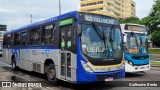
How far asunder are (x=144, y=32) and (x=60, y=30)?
6.00 metres

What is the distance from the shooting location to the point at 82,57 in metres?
9.56

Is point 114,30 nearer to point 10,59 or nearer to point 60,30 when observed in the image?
point 60,30

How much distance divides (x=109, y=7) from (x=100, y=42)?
112641mm

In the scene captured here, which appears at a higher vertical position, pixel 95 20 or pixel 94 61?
pixel 95 20

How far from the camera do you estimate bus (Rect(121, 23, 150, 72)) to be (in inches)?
554

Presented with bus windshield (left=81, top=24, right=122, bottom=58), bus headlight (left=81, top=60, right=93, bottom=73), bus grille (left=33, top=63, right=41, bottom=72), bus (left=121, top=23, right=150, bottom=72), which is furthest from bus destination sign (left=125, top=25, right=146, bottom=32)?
bus headlight (left=81, top=60, right=93, bottom=73)

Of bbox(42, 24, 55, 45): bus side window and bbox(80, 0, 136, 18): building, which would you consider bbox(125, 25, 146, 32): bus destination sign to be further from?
bbox(80, 0, 136, 18): building

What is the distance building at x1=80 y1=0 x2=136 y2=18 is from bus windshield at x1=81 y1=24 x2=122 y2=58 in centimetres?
9771

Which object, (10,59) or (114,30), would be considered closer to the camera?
(114,30)

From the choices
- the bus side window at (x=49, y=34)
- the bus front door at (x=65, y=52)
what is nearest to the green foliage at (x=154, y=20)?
the bus side window at (x=49, y=34)

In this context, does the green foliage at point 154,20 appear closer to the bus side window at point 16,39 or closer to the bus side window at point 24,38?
the bus side window at point 16,39

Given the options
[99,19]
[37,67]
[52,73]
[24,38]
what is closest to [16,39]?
[24,38]

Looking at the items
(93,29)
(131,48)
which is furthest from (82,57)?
(131,48)

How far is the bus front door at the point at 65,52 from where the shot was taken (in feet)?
33.5
